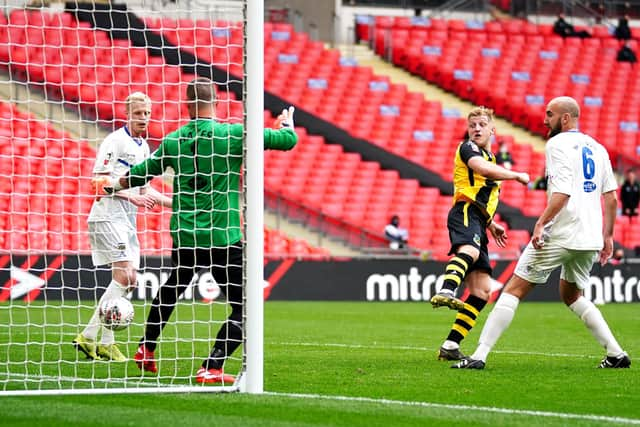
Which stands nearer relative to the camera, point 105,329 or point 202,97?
point 202,97

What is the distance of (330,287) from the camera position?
21.9 meters

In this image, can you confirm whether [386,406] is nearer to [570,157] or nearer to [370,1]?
[570,157]

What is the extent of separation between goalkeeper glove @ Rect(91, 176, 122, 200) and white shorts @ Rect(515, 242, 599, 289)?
9.76 feet

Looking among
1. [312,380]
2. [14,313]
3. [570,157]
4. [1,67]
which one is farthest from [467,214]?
[1,67]

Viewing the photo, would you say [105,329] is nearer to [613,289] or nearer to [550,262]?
[550,262]

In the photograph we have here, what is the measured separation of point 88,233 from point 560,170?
149 inches

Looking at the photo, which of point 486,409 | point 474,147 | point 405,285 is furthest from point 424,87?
point 486,409

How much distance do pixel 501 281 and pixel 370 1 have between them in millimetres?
13252

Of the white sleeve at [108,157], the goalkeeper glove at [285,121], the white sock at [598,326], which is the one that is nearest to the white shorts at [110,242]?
the white sleeve at [108,157]

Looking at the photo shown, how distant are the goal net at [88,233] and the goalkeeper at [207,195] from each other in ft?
0.21

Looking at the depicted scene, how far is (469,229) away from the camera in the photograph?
1002 cm

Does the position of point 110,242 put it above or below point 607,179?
below

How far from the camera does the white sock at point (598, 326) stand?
938 cm

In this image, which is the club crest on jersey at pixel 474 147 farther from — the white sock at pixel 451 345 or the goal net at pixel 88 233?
the goal net at pixel 88 233
